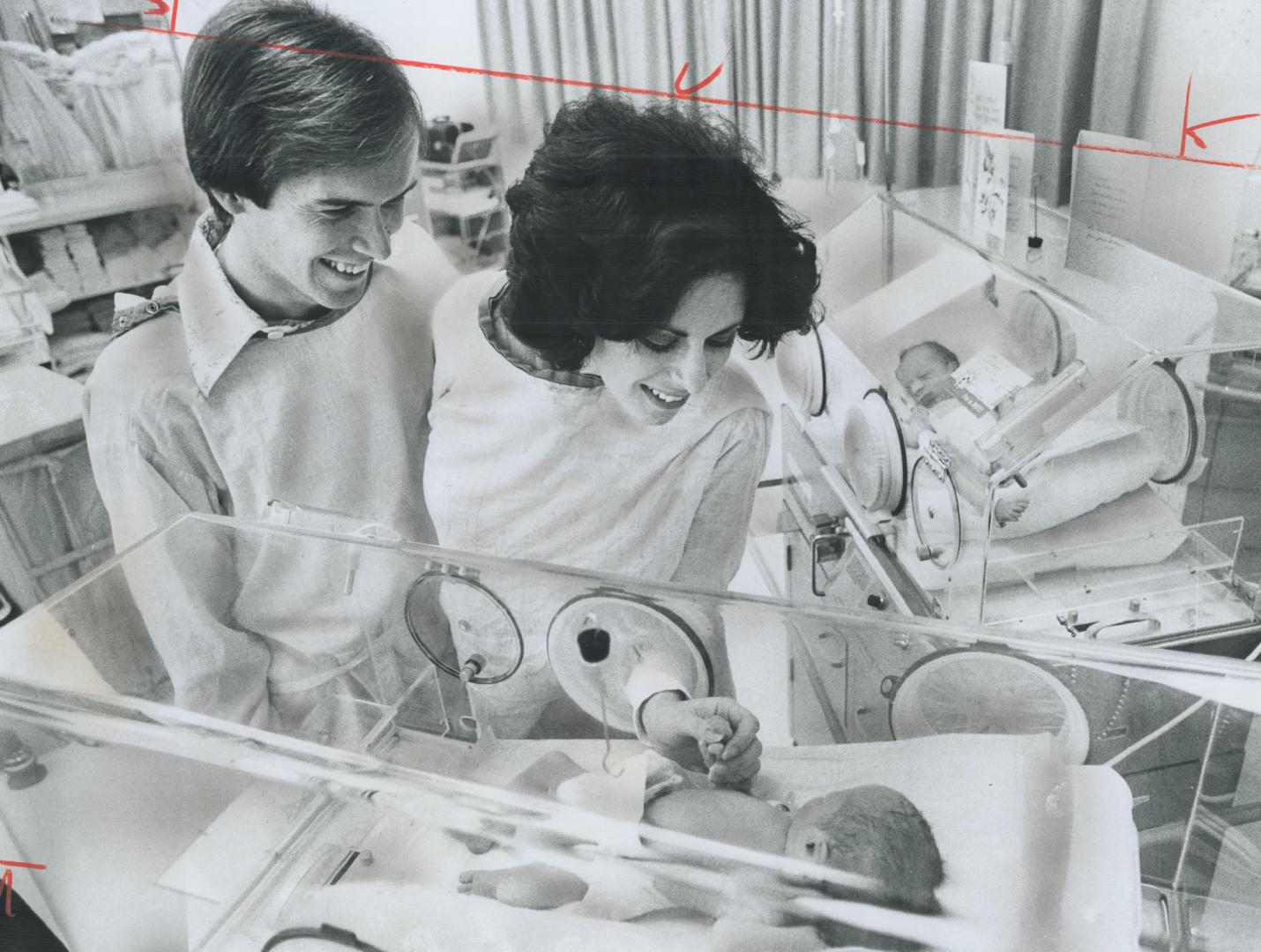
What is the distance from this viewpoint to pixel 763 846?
113 centimetres

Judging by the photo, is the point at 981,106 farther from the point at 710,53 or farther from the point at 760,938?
the point at 760,938

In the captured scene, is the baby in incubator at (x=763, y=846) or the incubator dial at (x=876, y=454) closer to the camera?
the baby in incubator at (x=763, y=846)

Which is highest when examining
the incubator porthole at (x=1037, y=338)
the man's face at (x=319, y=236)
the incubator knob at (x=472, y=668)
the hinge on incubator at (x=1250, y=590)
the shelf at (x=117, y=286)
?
the man's face at (x=319, y=236)

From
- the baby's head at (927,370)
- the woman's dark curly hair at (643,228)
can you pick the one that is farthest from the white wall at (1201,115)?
the woman's dark curly hair at (643,228)

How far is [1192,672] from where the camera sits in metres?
1.05

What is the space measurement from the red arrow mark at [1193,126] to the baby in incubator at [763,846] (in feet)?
2.40

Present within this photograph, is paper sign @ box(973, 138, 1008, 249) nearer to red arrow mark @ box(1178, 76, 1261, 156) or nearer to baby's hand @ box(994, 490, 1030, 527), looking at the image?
red arrow mark @ box(1178, 76, 1261, 156)

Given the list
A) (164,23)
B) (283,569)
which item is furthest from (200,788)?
(164,23)

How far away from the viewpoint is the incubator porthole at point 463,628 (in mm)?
1297

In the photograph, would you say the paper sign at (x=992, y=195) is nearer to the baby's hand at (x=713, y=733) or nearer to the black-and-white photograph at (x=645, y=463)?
the black-and-white photograph at (x=645, y=463)

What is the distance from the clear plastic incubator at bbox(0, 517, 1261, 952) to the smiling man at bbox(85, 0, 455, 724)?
1cm

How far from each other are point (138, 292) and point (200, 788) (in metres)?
0.65

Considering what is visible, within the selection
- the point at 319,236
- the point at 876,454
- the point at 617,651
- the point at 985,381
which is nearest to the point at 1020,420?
the point at 985,381

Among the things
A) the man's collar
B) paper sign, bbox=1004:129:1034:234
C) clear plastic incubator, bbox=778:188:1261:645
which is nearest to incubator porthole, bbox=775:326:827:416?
clear plastic incubator, bbox=778:188:1261:645
